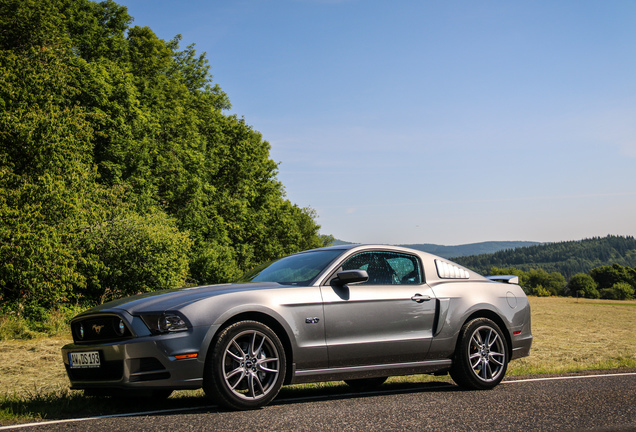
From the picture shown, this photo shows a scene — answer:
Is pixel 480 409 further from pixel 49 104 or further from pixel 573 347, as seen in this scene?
pixel 49 104

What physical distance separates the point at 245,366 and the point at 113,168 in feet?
90.4

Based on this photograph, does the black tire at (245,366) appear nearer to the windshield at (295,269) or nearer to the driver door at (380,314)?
the driver door at (380,314)

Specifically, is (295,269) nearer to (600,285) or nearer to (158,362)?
(158,362)

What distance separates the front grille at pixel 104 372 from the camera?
5316mm

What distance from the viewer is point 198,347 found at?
5320mm

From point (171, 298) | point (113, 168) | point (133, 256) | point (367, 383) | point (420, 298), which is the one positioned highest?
point (113, 168)

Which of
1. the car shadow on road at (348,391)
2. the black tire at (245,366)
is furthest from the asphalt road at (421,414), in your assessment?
the black tire at (245,366)

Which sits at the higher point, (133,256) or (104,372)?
(133,256)

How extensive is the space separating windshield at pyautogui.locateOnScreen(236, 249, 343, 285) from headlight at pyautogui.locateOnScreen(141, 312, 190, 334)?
52.8 inches

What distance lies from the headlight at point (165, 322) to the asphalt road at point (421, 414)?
71cm

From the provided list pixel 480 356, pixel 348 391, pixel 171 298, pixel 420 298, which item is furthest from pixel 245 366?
pixel 480 356

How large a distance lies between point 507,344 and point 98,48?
31.1 m

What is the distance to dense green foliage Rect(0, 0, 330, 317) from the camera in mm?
21891

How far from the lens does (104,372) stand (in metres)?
5.45
